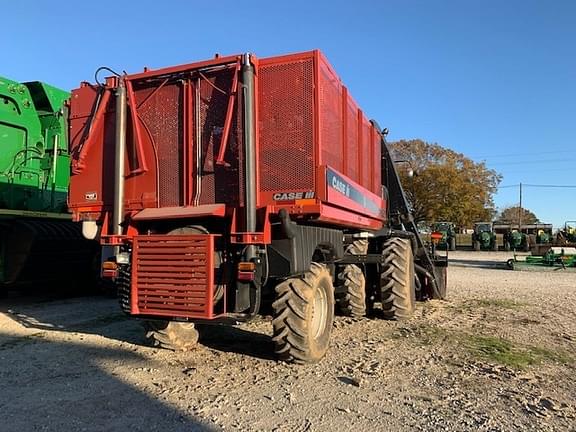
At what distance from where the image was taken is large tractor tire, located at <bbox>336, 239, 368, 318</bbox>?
8.56 meters

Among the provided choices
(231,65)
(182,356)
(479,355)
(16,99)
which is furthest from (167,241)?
(16,99)

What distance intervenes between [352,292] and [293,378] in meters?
3.50

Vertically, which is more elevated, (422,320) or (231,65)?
(231,65)

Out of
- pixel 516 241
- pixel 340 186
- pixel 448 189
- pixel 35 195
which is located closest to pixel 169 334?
pixel 340 186

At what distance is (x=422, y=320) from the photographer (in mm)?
8711

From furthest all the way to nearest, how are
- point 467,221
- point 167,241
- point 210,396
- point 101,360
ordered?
1. point 467,221
2. point 101,360
3. point 167,241
4. point 210,396

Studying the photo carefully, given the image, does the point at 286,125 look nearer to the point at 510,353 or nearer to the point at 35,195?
the point at 510,353

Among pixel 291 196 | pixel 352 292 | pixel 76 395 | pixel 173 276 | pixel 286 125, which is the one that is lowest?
pixel 76 395

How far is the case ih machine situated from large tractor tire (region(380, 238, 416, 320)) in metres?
2.28

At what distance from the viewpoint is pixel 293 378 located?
5.27 m

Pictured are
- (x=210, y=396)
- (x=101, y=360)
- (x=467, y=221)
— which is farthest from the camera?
(x=467, y=221)

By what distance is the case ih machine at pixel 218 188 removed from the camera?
5.34m

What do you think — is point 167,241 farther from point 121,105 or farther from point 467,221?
point 467,221

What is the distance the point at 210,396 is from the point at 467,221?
4335 cm
